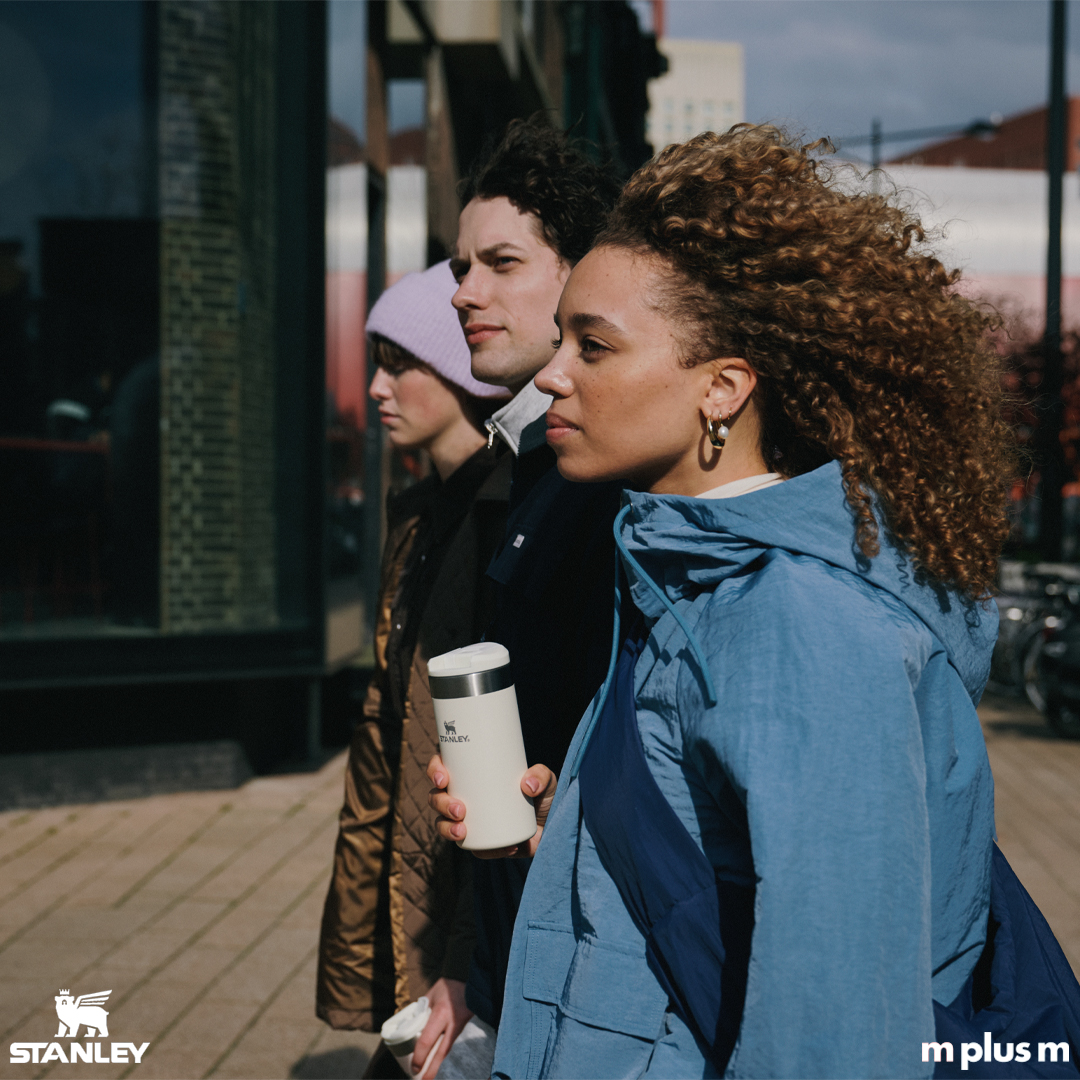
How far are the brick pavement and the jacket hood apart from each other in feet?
8.78

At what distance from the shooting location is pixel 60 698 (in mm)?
6195

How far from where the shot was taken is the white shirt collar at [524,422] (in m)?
1.99

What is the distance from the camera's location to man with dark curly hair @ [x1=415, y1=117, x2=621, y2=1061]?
185cm

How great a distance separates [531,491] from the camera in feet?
6.35

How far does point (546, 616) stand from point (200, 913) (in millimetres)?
3347

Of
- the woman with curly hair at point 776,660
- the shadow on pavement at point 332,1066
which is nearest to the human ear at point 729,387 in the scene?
the woman with curly hair at point 776,660

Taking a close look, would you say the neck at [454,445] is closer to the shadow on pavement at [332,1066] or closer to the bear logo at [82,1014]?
the shadow on pavement at [332,1066]

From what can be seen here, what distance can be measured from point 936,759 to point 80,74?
6.93 metres

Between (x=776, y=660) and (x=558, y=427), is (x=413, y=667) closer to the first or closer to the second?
(x=558, y=427)

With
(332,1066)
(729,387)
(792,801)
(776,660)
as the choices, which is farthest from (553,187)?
(332,1066)

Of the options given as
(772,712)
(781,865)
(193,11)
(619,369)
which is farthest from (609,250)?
(193,11)

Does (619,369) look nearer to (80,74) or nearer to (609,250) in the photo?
(609,250)

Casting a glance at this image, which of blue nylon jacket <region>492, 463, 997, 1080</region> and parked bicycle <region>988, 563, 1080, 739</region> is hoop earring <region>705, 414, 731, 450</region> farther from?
parked bicycle <region>988, 563, 1080, 739</region>

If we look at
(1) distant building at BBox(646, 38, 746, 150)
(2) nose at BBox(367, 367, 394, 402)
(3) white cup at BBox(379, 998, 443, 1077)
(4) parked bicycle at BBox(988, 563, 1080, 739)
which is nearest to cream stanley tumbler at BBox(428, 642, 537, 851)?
(3) white cup at BBox(379, 998, 443, 1077)
